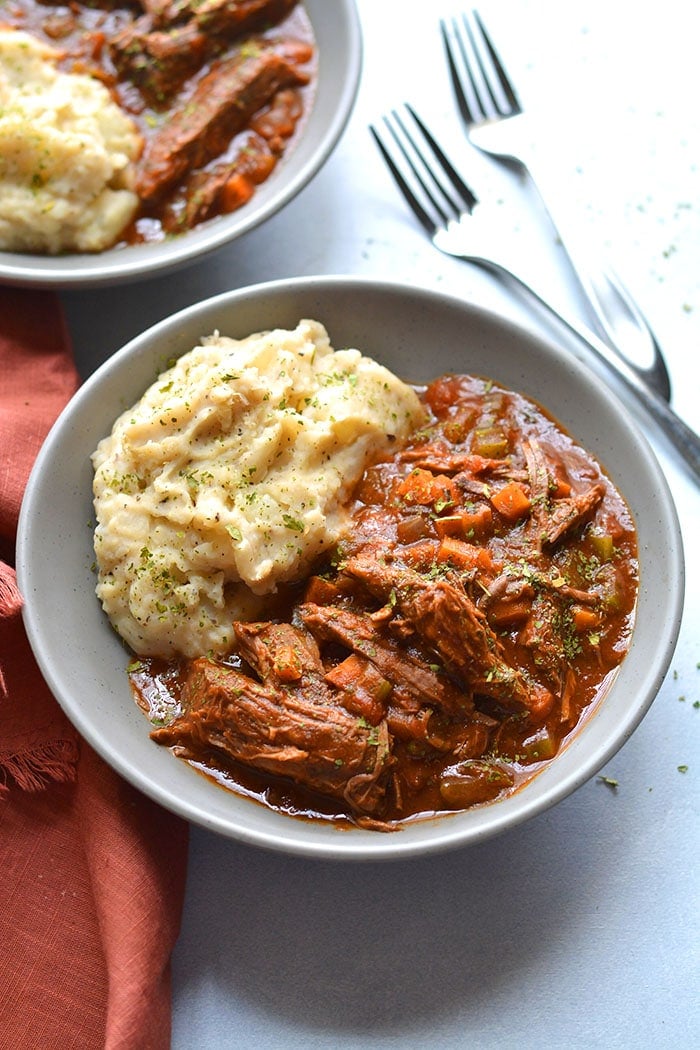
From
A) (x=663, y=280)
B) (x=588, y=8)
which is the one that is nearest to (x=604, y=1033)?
(x=663, y=280)

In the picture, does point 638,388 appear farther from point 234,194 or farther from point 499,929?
point 499,929

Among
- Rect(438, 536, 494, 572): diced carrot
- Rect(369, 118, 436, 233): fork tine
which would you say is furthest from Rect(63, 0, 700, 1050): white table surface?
Rect(369, 118, 436, 233): fork tine

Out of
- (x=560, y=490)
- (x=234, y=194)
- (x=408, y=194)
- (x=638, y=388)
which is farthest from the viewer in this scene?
(x=408, y=194)

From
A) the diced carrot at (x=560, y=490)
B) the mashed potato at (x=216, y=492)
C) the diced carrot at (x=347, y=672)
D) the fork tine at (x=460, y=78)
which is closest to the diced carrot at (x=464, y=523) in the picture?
the diced carrot at (x=560, y=490)

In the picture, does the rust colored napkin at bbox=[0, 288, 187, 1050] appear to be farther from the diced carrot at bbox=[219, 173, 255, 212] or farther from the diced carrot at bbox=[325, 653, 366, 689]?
the diced carrot at bbox=[219, 173, 255, 212]

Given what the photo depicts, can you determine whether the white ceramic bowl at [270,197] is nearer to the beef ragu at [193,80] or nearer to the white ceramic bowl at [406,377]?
the beef ragu at [193,80]

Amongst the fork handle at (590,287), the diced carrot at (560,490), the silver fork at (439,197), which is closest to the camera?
the diced carrot at (560,490)

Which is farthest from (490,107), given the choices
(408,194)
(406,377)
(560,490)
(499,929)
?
(499,929)
